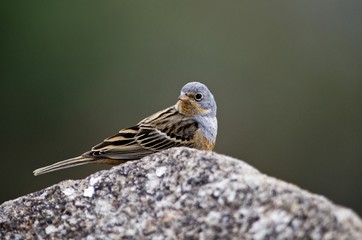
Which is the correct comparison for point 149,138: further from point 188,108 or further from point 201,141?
point 188,108

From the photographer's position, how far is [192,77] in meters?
15.3

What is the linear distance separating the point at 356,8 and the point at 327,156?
3328 millimetres

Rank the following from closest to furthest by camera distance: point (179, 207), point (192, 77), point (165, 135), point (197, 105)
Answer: point (179, 207)
point (165, 135)
point (197, 105)
point (192, 77)

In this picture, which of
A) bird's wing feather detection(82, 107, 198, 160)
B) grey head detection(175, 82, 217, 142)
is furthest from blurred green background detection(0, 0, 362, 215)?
bird's wing feather detection(82, 107, 198, 160)

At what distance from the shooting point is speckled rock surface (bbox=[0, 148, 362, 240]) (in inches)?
220

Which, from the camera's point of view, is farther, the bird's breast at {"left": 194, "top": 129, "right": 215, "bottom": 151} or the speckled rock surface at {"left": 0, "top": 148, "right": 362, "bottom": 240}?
the bird's breast at {"left": 194, "top": 129, "right": 215, "bottom": 151}

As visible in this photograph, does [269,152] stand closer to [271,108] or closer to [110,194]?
[271,108]

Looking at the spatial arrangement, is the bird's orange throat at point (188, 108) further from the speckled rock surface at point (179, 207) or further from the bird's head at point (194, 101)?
the speckled rock surface at point (179, 207)

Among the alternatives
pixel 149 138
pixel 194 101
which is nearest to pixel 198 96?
pixel 194 101

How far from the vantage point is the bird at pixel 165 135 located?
8.96m

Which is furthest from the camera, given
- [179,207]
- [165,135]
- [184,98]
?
[184,98]

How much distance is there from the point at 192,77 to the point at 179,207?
9272 mm

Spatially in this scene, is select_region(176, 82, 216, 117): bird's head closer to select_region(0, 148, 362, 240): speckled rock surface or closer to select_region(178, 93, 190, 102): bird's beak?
select_region(178, 93, 190, 102): bird's beak

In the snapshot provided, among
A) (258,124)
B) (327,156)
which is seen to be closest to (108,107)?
(258,124)
